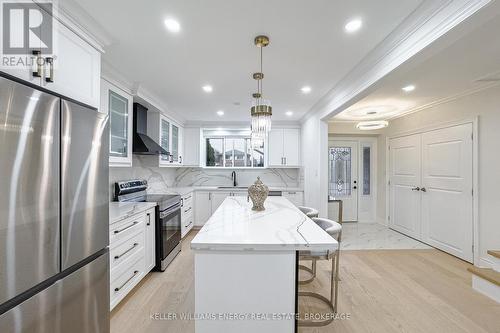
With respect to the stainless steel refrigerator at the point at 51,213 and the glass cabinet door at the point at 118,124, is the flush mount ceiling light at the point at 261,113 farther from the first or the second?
Answer: the glass cabinet door at the point at 118,124

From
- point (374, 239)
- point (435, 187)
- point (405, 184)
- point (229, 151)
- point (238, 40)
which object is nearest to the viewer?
point (238, 40)

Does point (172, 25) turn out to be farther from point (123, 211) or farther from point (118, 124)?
point (123, 211)

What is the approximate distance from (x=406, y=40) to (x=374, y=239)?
369cm

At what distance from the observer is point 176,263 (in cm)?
318

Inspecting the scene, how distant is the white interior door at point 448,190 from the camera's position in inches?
129

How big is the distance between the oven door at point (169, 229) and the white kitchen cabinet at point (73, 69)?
5.64 ft

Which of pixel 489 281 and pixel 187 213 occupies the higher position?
pixel 187 213

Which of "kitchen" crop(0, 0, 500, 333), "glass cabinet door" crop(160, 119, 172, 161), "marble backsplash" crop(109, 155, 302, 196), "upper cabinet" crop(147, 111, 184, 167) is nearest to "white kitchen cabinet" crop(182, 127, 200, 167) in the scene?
"upper cabinet" crop(147, 111, 184, 167)

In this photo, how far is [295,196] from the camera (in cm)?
482

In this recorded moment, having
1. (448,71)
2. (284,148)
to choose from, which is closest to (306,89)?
(448,71)

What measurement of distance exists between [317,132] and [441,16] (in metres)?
2.52

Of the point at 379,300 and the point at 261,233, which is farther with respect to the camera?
the point at 379,300

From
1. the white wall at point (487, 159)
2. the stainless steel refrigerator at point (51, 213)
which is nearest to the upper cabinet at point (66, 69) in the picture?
the stainless steel refrigerator at point (51, 213)

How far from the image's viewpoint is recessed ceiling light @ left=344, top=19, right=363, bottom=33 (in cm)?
164
